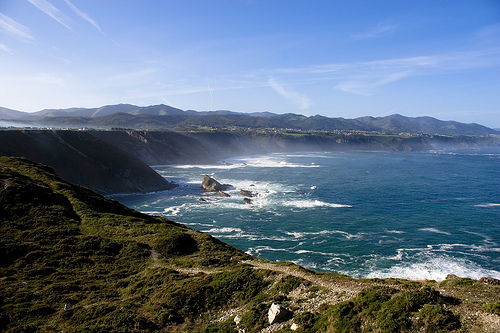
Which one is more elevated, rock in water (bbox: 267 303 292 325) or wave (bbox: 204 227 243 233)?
rock in water (bbox: 267 303 292 325)

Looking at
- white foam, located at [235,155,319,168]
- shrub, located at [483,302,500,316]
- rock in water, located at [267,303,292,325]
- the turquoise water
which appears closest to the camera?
shrub, located at [483,302,500,316]

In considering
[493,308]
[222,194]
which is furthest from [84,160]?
[493,308]

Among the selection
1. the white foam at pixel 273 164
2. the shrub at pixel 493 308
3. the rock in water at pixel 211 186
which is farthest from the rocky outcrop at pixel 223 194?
the shrub at pixel 493 308

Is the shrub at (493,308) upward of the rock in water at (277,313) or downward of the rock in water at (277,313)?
upward

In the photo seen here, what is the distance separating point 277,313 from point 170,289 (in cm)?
700

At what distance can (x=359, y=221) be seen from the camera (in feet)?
155

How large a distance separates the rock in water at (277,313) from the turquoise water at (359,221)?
1811 centimetres

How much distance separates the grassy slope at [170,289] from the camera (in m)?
12.4

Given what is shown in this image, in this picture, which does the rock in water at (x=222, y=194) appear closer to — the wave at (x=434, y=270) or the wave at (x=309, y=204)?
the wave at (x=309, y=204)

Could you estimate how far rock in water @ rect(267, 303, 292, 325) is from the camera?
13.6m

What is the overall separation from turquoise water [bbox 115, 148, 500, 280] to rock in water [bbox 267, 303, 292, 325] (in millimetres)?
18111

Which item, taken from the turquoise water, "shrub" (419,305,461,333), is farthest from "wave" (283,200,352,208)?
"shrub" (419,305,461,333)

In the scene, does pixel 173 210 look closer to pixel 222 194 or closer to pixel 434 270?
pixel 222 194

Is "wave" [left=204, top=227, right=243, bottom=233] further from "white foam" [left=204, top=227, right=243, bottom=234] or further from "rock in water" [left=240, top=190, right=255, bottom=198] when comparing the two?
"rock in water" [left=240, top=190, right=255, bottom=198]
